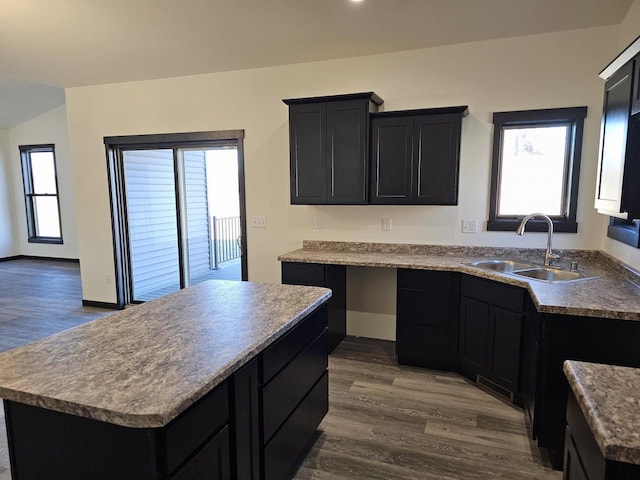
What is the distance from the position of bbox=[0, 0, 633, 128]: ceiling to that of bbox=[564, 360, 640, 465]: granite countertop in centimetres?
246

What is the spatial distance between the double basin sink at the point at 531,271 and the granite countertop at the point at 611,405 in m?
1.45

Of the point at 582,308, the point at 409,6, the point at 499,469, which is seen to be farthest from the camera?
the point at 409,6

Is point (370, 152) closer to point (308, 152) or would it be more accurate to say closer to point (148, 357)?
point (308, 152)

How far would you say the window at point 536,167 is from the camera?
320cm

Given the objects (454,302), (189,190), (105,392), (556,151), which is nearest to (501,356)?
(454,302)

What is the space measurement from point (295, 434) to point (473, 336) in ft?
5.33

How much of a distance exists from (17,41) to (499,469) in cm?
481

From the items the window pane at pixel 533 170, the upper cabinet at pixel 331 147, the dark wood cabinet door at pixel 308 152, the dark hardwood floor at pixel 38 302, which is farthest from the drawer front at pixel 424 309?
the dark hardwood floor at pixel 38 302

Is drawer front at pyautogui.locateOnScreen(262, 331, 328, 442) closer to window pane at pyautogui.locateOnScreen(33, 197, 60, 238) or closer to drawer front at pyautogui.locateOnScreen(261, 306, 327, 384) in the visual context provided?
drawer front at pyautogui.locateOnScreen(261, 306, 327, 384)

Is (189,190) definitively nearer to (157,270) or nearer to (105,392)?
(157,270)

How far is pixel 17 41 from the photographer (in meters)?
3.39

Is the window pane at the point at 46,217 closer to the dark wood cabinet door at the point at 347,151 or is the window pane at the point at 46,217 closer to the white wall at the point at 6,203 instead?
the white wall at the point at 6,203

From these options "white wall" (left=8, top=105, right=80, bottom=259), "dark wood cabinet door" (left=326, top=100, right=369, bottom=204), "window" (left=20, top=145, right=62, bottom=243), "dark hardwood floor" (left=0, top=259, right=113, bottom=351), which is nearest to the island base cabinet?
"dark wood cabinet door" (left=326, top=100, right=369, bottom=204)

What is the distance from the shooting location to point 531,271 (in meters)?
3.00
